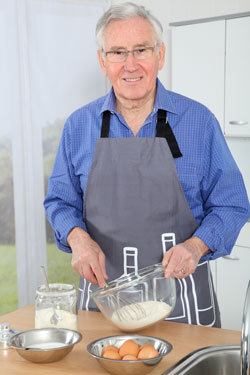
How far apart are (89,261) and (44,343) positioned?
12.1 inches

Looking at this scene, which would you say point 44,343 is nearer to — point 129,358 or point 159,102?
point 129,358

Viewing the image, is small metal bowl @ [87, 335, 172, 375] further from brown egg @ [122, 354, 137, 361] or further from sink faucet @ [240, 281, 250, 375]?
sink faucet @ [240, 281, 250, 375]

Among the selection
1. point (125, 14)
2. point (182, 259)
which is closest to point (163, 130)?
point (125, 14)

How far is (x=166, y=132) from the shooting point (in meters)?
1.91

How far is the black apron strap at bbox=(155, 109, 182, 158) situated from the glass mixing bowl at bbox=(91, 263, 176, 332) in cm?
49

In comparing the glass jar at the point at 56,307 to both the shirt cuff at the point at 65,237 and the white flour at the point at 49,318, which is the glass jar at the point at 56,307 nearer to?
the white flour at the point at 49,318

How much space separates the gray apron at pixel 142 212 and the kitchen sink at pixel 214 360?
388 mm

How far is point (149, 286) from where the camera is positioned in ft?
4.85

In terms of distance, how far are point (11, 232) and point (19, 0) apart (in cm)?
141

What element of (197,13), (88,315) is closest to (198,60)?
(197,13)

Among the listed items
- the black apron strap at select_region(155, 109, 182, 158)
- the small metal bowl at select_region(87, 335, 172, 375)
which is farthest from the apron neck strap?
the small metal bowl at select_region(87, 335, 172, 375)

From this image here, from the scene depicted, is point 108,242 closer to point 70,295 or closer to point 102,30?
point 70,295

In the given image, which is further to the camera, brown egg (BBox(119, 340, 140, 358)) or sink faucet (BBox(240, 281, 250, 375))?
brown egg (BBox(119, 340, 140, 358))

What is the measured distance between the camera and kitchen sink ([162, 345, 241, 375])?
1.36 m
